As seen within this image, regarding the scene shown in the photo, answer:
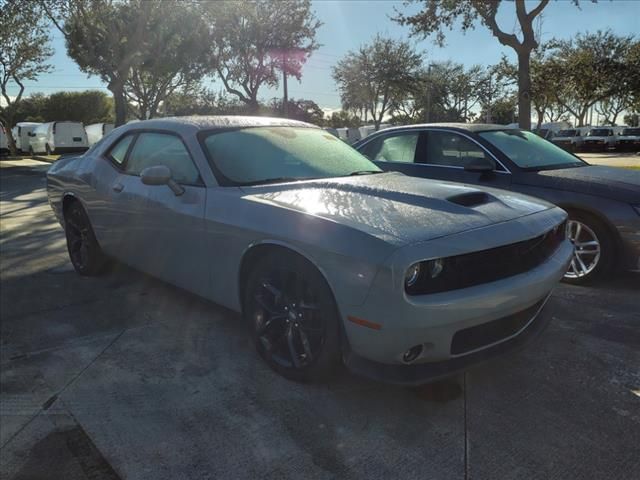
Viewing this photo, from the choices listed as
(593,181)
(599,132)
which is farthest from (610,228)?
(599,132)

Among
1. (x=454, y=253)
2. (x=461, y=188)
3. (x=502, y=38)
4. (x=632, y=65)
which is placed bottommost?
(x=454, y=253)

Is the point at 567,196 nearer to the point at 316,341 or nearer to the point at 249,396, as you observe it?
the point at 316,341

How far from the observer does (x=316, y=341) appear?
2.71 m

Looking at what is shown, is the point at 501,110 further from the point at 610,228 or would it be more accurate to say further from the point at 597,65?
the point at 610,228

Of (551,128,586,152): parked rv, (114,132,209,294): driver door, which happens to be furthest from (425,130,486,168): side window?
(551,128,586,152): parked rv

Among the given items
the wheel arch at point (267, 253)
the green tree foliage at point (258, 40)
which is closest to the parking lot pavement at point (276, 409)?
the wheel arch at point (267, 253)

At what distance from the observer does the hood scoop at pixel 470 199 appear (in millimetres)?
2910

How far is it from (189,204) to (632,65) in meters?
37.6

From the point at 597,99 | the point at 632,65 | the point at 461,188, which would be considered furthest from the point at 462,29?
the point at 597,99

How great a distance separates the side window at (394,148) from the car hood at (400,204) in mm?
2454

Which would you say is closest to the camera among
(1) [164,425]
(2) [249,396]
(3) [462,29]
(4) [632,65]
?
(1) [164,425]

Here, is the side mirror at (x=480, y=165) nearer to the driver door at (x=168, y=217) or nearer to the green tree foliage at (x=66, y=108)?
the driver door at (x=168, y=217)

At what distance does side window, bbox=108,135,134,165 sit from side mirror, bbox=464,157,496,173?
123 inches

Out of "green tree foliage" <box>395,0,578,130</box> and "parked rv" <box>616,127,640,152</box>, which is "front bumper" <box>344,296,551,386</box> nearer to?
"green tree foliage" <box>395,0,578,130</box>
